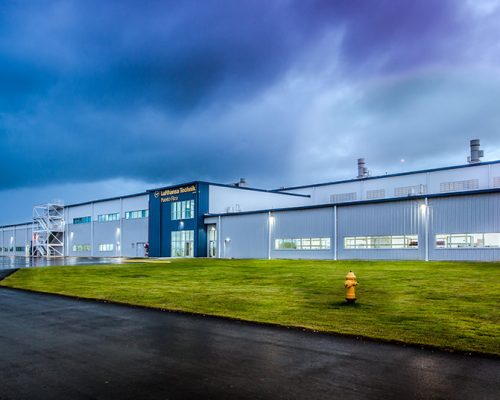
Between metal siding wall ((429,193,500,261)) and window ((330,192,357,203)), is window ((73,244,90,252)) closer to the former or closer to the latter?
window ((330,192,357,203))

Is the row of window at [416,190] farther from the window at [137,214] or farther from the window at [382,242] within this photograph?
the window at [137,214]

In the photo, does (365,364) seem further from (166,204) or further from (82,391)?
(166,204)

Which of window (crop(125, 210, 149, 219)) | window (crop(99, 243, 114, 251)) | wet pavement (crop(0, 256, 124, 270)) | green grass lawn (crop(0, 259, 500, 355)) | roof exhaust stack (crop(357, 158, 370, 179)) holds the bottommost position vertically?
wet pavement (crop(0, 256, 124, 270))

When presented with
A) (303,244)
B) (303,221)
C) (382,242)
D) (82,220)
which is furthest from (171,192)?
(382,242)

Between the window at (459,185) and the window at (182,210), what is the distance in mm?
28599

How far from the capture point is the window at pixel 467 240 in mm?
28841

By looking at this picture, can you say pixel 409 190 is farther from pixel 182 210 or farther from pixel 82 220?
pixel 82 220

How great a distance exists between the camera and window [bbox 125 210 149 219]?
60500 mm

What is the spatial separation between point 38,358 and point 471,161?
51478 millimetres

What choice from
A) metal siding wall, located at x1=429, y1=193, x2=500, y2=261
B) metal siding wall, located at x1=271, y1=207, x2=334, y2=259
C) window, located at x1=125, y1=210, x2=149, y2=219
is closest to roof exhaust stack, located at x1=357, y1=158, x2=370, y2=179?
metal siding wall, located at x1=271, y1=207, x2=334, y2=259

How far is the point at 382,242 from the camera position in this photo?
3438 cm

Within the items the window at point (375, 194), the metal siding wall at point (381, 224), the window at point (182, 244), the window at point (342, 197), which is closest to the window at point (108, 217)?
the window at point (182, 244)

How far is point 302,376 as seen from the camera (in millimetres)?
5879

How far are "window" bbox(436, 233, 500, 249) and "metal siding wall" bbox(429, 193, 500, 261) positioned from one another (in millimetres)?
275
